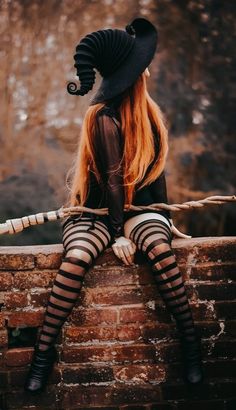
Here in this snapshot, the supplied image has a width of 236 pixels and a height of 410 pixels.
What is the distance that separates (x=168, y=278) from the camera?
2.13m

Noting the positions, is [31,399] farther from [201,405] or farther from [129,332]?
[201,405]

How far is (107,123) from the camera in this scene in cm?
227

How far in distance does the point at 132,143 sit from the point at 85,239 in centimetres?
57

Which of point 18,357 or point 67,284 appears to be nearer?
point 67,284

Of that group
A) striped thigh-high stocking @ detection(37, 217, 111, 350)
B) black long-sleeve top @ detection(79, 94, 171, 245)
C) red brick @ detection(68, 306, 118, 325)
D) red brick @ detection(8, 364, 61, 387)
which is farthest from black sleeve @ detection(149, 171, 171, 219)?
red brick @ detection(8, 364, 61, 387)

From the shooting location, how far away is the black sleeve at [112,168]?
2240mm

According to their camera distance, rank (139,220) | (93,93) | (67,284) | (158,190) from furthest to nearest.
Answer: (93,93) → (158,190) → (139,220) → (67,284)

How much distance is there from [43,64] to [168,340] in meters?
5.41

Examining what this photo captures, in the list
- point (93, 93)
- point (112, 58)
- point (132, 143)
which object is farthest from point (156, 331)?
point (93, 93)

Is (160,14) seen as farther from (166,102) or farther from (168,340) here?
(168,340)

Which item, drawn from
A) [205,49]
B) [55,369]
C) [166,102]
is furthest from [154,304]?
[205,49]

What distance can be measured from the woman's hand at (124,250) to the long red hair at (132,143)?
25 cm

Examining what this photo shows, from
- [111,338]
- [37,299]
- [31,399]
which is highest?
[37,299]

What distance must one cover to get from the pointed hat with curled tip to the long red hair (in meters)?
0.11
